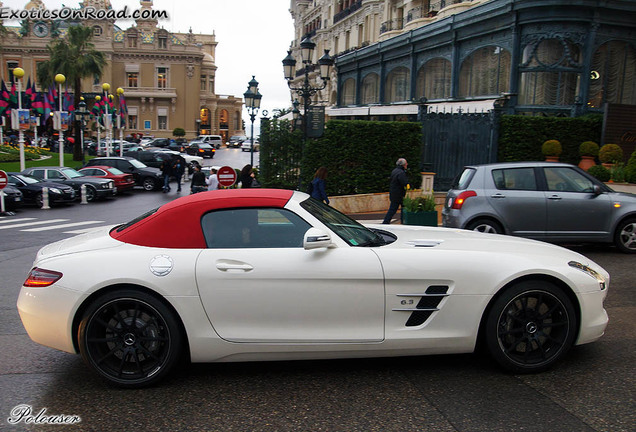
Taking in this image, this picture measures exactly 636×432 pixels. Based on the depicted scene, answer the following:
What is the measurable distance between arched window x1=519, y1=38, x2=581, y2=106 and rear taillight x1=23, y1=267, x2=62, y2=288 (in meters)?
20.8

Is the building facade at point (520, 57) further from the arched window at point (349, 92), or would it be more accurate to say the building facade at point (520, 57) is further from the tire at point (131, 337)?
the tire at point (131, 337)

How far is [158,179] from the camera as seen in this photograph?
27.9m

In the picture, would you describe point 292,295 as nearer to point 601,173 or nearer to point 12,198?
point 601,173

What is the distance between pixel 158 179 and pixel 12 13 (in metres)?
36.3

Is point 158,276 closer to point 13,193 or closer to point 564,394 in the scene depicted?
point 564,394

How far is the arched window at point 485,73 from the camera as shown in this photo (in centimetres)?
2245

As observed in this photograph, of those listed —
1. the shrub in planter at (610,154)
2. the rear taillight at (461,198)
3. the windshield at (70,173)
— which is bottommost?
the windshield at (70,173)

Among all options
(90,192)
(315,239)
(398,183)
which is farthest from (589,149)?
(90,192)

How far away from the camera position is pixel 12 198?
19250mm

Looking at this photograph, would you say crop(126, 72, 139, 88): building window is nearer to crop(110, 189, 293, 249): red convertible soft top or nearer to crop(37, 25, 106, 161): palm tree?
crop(37, 25, 106, 161): palm tree

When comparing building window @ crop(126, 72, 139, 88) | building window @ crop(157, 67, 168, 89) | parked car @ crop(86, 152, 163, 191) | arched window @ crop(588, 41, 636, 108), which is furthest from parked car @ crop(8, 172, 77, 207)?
building window @ crop(126, 72, 139, 88)

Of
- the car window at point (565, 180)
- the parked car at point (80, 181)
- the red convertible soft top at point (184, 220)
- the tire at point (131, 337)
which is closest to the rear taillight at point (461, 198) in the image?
the car window at point (565, 180)

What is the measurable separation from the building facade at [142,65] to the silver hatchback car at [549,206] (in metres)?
78.8

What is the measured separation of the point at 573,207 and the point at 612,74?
604 inches
